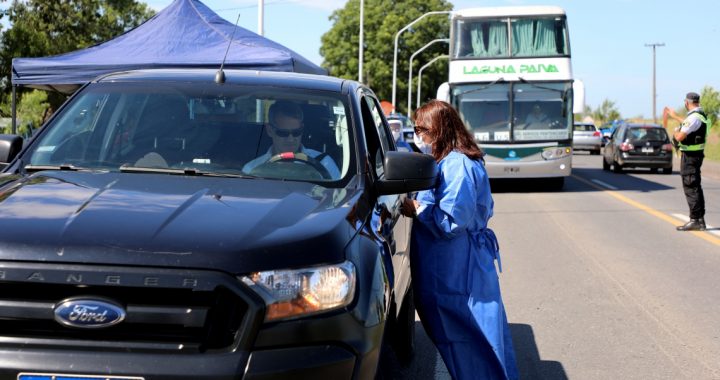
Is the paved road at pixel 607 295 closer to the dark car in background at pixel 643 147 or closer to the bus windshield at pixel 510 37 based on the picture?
the bus windshield at pixel 510 37

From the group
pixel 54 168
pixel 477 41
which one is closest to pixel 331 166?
pixel 54 168

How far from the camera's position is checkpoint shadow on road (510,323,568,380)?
5.48 meters

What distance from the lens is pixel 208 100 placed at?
4.47 metres

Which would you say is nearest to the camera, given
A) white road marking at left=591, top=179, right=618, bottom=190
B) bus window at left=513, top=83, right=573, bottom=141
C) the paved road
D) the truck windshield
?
the truck windshield

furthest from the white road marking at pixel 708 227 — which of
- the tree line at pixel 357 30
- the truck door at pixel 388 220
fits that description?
the tree line at pixel 357 30

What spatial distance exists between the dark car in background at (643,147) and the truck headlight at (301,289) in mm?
26703

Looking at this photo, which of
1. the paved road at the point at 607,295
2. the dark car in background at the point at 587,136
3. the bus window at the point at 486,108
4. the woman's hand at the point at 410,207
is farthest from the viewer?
the dark car in background at the point at 587,136

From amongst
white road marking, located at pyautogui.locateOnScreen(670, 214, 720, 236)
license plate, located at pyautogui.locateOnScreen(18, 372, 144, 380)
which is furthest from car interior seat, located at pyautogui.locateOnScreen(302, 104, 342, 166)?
white road marking, located at pyautogui.locateOnScreen(670, 214, 720, 236)

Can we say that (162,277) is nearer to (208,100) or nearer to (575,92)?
(208,100)

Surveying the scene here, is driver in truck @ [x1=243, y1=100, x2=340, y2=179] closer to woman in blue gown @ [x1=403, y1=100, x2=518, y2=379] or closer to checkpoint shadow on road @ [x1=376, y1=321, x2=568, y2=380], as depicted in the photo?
woman in blue gown @ [x1=403, y1=100, x2=518, y2=379]

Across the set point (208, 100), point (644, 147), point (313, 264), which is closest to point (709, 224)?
point (208, 100)

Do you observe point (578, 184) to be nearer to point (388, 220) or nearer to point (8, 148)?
point (388, 220)

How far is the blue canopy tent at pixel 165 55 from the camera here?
12016mm

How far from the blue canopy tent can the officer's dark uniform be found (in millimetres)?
5441
